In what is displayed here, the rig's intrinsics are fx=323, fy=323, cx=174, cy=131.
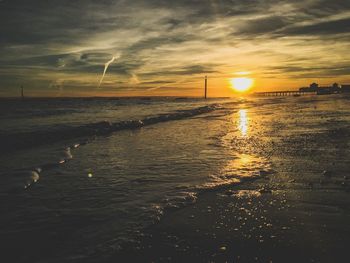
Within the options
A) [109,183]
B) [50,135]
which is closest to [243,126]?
[50,135]

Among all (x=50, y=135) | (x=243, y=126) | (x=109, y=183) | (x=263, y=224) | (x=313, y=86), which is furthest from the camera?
(x=313, y=86)

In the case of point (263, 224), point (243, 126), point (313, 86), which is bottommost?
point (263, 224)

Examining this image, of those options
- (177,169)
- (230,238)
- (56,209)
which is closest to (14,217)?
(56,209)

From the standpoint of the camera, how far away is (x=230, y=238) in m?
3.84

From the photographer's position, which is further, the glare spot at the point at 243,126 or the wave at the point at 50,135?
the glare spot at the point at 243,126

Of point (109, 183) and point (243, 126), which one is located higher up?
point (243, 126)

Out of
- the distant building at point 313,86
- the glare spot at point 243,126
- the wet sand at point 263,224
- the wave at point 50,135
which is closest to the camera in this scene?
the wet sand at point 263,224

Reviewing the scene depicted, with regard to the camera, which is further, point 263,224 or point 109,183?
point 109,183

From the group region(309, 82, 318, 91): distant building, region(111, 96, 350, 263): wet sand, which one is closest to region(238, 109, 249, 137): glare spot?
region(111, 96, 350, 263): wet sand

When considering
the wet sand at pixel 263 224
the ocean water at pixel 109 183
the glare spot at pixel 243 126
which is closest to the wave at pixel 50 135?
the ocean water at pixel 109 183

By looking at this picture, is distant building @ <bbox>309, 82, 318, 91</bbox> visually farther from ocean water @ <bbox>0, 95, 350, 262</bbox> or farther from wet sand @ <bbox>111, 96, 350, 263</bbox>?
wet sand @ <bbox>111, 96, 350, 263</bbox>

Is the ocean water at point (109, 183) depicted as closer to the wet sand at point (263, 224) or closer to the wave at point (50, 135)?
the wet sand at point (263, 224)

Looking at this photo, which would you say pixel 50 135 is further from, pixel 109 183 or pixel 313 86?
pixel 313 86

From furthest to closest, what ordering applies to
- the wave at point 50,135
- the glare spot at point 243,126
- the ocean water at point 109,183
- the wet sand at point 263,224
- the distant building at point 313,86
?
the distant building at point 313,86 < the glare spot at point 243,126 < the wave at point 50,135 < the ocean water at point 109,183 < the wet sand at point 263,224
